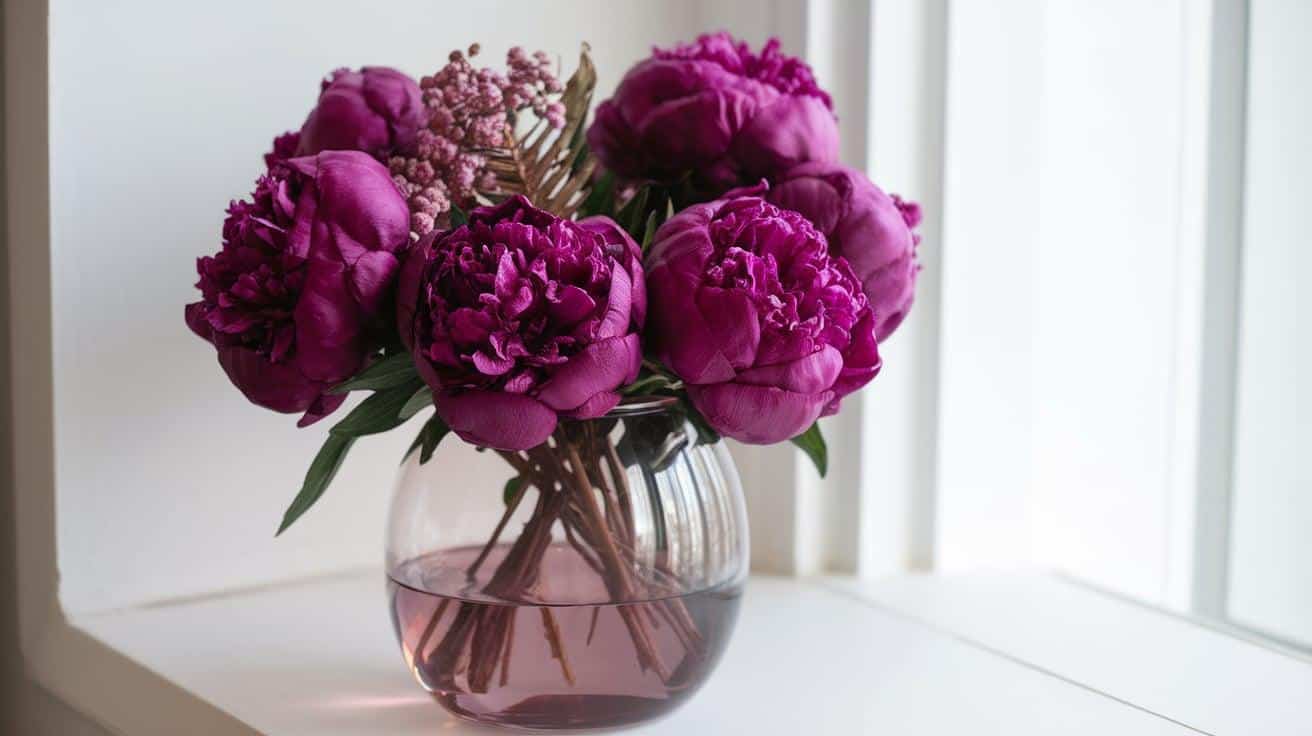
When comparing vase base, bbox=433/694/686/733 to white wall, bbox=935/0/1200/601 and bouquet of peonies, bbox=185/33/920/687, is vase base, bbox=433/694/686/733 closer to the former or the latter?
bouquet of peonies, bbox=185/33/920/687

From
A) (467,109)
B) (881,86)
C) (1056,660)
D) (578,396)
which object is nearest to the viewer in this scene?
(578,396)

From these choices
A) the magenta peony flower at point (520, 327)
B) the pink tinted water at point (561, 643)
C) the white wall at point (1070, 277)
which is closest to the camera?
the magenta peony flower at point (520, 327)

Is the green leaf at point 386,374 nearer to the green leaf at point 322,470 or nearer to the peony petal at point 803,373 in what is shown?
the green leaf at point 322,470

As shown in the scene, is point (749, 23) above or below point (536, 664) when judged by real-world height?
above

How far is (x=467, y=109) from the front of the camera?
0.63 m

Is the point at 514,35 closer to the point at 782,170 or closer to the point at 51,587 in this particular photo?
the point at 782,170

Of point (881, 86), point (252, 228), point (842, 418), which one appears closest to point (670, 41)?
point (881, 86)

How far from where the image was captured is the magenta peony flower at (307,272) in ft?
1.77

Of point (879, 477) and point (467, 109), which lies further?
point (879, 477)

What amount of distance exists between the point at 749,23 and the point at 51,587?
657 mm

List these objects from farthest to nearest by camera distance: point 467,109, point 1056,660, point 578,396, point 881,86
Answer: point 881,86 → point 1056,660 → point 467,109 → point 578,396

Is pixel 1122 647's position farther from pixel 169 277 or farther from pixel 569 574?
pixel 169 277

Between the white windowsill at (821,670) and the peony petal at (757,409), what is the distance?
20 cm

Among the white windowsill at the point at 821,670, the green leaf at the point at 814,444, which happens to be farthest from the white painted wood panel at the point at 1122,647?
the green leaf at the point at 814,444
